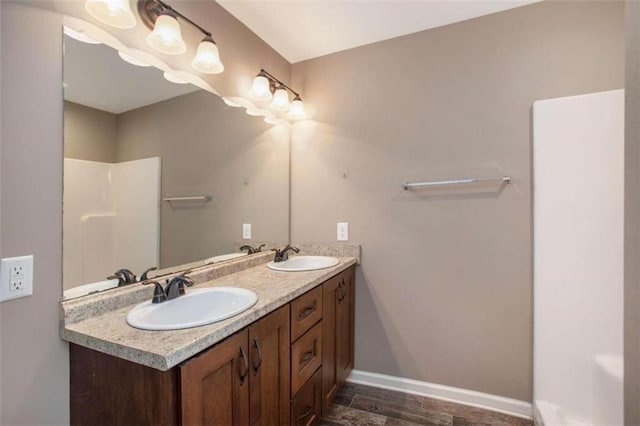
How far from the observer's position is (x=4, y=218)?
2.74 ft

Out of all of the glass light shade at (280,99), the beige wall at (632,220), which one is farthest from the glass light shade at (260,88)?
the beige wall at (632,220)

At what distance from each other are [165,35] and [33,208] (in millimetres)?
843

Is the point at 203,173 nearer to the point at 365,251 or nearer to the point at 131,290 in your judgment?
the point at 131,290

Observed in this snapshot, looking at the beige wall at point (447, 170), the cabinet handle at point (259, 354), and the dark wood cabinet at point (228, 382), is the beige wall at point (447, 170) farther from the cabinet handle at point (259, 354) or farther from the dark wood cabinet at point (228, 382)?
the cabinet handle at point (259, 354)

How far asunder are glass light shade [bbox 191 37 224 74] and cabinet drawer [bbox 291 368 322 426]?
1.65 m

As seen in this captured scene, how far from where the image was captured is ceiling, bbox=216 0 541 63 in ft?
5.55

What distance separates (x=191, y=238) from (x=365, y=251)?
1.15 meters

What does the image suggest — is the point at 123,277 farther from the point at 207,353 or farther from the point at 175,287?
the point at 207,353

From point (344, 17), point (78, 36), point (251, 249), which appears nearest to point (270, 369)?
point (251, 249)

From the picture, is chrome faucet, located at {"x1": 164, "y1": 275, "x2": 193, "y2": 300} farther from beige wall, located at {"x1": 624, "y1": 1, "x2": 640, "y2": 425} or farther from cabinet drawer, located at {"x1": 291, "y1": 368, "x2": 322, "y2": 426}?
beige wall, located at {"x1": 624, "y1": 1, "x2": 640, "y2": 425}

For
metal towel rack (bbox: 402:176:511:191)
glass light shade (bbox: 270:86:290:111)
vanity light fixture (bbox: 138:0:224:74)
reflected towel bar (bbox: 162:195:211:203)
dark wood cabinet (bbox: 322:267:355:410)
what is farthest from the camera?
glass light shade (bbox: 270:86:290:111)

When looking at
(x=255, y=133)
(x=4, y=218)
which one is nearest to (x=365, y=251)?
(x=255, y=133)

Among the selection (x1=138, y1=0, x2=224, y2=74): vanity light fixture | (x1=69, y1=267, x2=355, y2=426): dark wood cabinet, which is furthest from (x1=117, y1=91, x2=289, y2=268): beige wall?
(x1=69, y1=267, x2=355, y2=426): dark wood cabinet

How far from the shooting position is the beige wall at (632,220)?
0.63 metres
